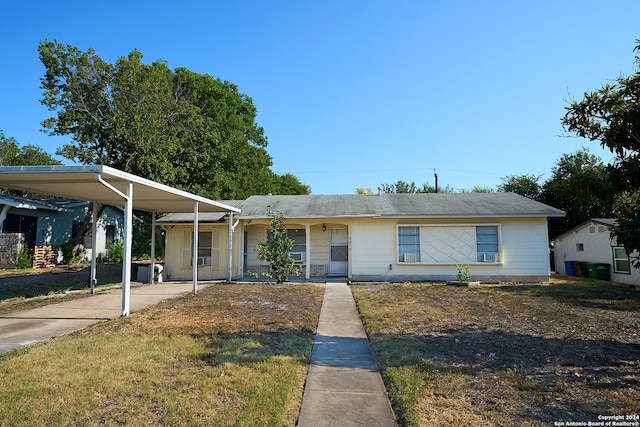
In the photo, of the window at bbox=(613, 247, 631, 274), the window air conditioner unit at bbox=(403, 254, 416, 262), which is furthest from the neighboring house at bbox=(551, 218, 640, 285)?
the window air conditioner unit at bbox=(403, 254, 416, 262)

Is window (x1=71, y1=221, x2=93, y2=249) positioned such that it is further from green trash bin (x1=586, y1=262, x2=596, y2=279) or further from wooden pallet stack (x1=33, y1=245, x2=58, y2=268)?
green trash bin (x1=586, y1=262, x2=596, y2=279)

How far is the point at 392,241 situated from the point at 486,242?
392 centimetres

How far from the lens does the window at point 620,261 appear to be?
15539 mm

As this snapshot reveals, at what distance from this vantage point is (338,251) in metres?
16.4

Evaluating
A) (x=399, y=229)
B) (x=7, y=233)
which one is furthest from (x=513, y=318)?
(x=7, y=233)

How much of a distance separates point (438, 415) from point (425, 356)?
1.85 m

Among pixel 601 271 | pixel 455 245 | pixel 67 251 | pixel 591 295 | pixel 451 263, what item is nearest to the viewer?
pixel 591 295

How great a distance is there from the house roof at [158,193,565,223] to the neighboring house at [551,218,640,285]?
3.67 metres

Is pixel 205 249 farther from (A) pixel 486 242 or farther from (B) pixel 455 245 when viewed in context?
(A) pixel 486 242

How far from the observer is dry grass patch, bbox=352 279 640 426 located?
3.66 m

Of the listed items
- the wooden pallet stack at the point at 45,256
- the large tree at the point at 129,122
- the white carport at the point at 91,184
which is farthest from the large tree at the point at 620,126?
the wooden pallet stack at the point at 45,256

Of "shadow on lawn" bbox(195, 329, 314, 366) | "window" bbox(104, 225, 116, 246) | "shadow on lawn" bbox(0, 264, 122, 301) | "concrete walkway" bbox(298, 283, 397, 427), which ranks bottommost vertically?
"concrete walkway" bbox(298, 283, 397, 427)

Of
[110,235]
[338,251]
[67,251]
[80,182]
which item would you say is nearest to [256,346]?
[80,182]

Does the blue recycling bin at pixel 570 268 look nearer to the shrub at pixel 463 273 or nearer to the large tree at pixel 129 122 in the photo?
the shrub at pixel 463 273
